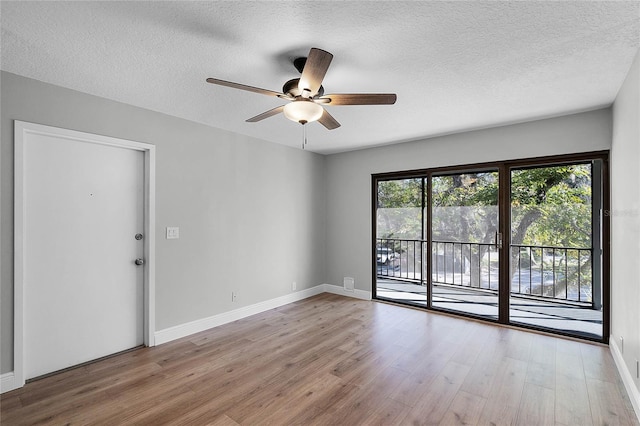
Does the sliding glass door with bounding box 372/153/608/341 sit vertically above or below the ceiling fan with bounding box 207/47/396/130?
below

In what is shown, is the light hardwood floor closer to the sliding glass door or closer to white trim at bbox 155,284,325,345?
white trim at bbox 155,284,325,345

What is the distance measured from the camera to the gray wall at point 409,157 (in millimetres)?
3312

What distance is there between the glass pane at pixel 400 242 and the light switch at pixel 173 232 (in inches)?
121

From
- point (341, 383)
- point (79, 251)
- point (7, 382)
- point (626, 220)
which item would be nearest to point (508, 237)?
point (626, 220)

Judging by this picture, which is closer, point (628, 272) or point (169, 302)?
point (628, 272)

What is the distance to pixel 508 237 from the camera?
3820 millimetres

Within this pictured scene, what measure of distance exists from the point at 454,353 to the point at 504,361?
1.42 ft

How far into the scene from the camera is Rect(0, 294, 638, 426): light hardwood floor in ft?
6.81

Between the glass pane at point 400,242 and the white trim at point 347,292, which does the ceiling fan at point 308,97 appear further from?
the white trim at point 347,292

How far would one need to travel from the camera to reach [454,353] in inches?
119

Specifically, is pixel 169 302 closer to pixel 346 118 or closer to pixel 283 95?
pixel 283 95

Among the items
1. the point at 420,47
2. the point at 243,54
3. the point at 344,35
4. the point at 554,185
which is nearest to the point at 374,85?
the point at 420,47

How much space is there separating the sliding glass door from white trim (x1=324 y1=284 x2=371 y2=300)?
17cm

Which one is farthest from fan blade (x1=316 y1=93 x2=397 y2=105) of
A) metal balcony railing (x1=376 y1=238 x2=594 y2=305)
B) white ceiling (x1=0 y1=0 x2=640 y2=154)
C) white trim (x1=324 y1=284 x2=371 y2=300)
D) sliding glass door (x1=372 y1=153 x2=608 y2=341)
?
white trim (x1=324 y1=284 x2=371 y2=300)
